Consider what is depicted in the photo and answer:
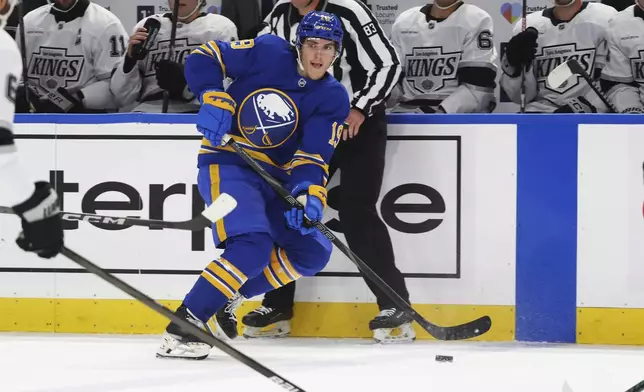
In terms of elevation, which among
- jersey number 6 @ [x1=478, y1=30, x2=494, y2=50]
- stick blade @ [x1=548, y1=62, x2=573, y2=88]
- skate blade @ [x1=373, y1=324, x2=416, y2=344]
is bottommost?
skate blade @ [x1=373, y1=324, x2=416, y2=344]

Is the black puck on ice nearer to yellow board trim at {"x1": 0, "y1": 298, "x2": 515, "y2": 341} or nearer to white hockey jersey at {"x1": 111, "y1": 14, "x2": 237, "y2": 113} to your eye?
yellow board trim at {"x1": 0, "y1": 298, "x2": 515, "y2": 341}

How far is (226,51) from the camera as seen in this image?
11.4 ft

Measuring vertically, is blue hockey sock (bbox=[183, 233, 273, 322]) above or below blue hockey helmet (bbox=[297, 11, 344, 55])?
below

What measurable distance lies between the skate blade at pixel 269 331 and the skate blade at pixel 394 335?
359 mm

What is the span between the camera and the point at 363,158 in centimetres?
379

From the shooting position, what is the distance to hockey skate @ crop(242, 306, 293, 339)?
3.82m

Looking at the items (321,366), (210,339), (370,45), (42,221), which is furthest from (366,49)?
(42,221)

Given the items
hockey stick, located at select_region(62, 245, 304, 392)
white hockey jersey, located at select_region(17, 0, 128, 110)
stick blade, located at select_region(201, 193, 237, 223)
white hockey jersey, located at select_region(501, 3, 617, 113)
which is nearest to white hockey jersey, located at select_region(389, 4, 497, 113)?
white hockey jersey, located at select_region(501, 3, 617, 113)

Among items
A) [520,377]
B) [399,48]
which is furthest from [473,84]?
[520,377]

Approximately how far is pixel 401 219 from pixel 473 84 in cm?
72

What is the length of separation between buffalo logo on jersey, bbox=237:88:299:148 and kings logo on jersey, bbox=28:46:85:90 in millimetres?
1219

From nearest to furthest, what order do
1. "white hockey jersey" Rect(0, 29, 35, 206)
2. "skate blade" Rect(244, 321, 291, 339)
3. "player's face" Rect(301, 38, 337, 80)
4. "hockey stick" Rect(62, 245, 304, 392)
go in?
"white hockey jersey" Rect(0, 29, 35, 206)
"hockey stick" Rect(62, 245, 304, 392)
"player's face" Rect(301, 38, 337, 80)
"skate blade" Rect(244, 321, 291, 339)

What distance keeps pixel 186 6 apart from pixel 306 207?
1503mm

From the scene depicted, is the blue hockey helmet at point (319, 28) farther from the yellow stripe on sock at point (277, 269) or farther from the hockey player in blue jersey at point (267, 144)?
the yellow stripe on sock at point (277, 269)
